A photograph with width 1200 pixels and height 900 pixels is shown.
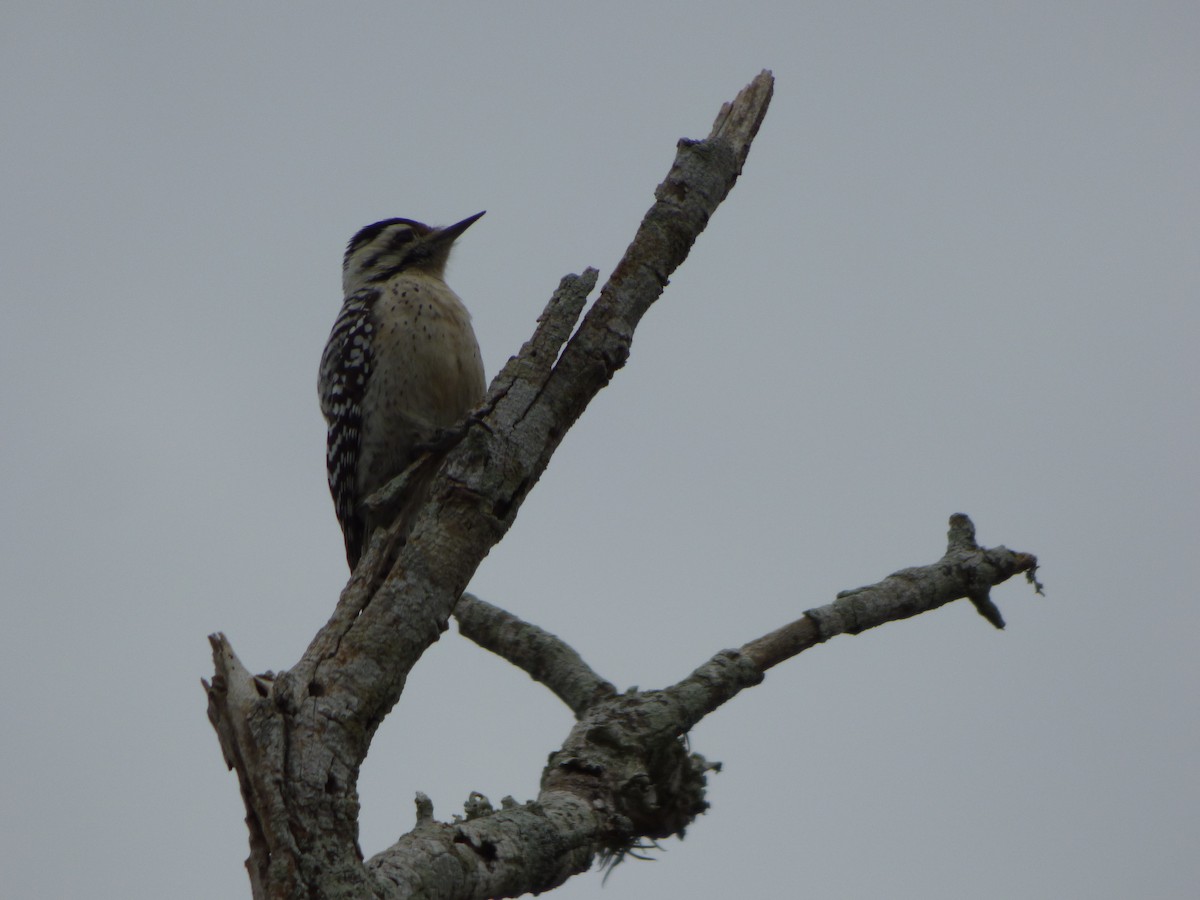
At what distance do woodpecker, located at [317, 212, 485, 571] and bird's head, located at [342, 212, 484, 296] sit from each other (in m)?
0.50

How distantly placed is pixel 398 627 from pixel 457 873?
67 cm

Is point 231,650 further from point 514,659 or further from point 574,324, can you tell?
point 514,659

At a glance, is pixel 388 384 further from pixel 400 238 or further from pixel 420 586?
pixel 420 586

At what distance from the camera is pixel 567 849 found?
3441 mm

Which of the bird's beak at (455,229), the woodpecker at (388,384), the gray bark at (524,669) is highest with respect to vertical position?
the bird's beak at (455,229)

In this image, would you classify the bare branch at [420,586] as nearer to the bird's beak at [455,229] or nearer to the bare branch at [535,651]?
the bare branch at [535,651]

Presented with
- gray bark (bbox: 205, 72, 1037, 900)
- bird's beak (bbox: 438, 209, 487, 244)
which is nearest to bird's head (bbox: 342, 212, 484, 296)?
bird's beak (bbox: 438, 209, 487, 244)

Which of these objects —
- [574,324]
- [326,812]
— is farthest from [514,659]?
[326,812]

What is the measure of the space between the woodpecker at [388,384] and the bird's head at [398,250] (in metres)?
0.50

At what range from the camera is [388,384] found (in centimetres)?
638

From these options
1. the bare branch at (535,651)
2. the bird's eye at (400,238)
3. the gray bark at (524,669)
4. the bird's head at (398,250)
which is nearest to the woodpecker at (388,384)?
the bird's head at (398,250)

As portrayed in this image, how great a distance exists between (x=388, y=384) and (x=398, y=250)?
1538 mm

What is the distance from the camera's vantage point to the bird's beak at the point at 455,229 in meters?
7.45

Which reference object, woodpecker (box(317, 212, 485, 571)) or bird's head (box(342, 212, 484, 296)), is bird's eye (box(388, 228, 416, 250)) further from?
woodpecker (box(317, 212, 485, 571))
